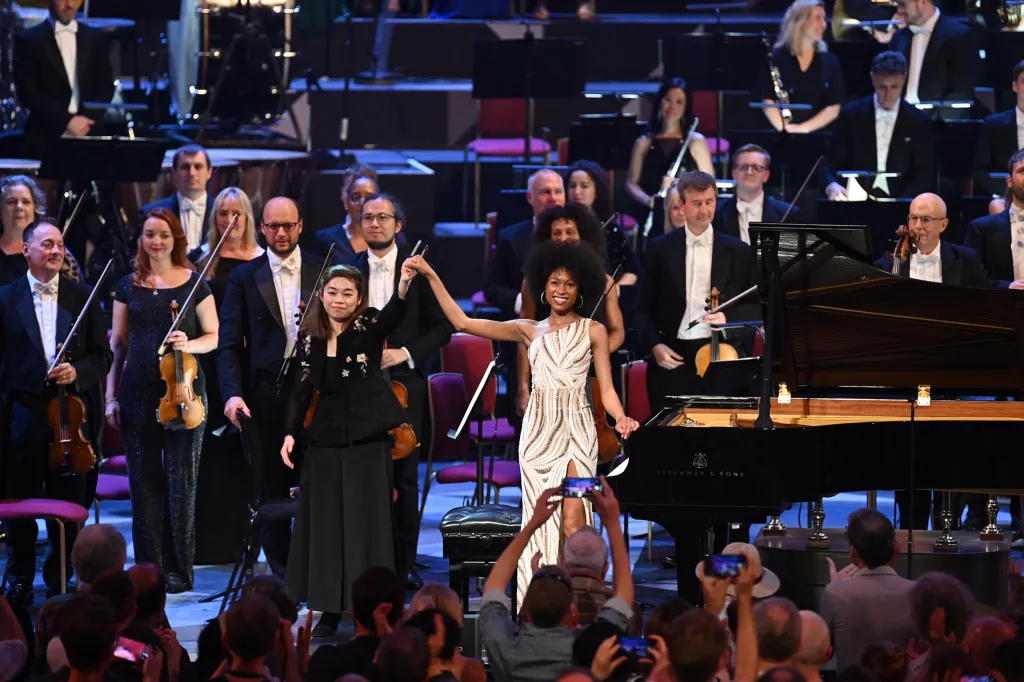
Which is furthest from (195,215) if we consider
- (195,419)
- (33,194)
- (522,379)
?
(522,379)

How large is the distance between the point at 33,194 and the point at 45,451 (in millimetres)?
1264

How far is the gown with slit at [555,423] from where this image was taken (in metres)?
A: 6.52

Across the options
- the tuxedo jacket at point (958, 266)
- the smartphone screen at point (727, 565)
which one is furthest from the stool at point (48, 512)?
the tuxedo jacket at point (958, 266)

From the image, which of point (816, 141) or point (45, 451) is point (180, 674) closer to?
point (45, 451)

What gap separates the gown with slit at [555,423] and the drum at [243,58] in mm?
5312

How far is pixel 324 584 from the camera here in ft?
21.7

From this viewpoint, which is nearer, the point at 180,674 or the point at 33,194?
the point at 180,674

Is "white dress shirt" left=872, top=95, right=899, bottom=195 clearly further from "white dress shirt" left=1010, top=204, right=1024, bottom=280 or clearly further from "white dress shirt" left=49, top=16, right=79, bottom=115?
"white dress shirt" left=49, top=16, right=79, bottom=115

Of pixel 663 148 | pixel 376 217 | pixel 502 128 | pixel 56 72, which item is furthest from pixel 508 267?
pixel 502 128

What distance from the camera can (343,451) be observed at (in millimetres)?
6617

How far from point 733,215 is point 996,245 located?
1397 millimetres

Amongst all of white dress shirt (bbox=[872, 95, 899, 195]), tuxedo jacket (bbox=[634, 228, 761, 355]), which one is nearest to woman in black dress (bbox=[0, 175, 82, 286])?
tuxedo jacket (bbox=[634, 228, 761, 355])

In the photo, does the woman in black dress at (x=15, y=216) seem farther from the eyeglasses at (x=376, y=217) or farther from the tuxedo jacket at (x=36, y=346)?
the eyeglasses at (x=376, y=217)

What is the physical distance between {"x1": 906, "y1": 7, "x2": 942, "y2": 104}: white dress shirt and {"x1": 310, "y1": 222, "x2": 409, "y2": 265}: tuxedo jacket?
4.47 m
